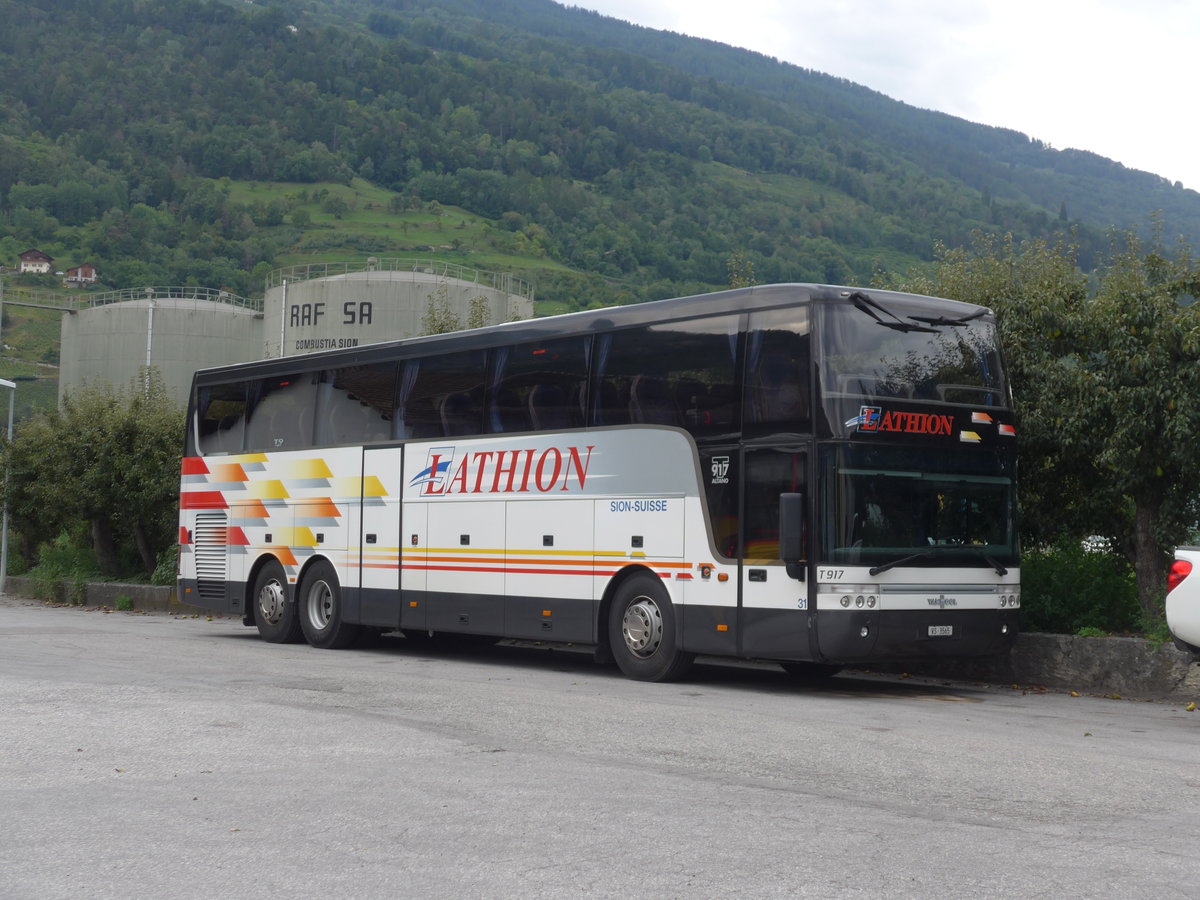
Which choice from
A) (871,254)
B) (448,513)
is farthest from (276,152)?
(448,513)

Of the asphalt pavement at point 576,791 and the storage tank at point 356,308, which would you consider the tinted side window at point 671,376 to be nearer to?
the asphalt pavement at point 576,791

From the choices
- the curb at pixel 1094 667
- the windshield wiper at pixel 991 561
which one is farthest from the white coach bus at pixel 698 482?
the curb at pixel 1094 667

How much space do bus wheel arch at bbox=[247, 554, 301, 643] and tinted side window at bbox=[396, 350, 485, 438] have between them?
343cm

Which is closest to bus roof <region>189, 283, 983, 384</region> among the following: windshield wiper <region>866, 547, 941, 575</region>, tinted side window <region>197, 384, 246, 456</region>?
tinted side window <region>197, 384, 246, 456</region>

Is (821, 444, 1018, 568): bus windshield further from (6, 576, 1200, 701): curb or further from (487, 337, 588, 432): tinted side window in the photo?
(487, 337, 588, 432): tinted side window

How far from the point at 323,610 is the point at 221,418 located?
3.67 meters

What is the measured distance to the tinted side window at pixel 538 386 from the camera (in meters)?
15.4

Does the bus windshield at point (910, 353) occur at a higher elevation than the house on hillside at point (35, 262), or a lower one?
lower

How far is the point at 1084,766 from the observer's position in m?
8.99

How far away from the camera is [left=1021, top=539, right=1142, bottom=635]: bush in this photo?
15.5m

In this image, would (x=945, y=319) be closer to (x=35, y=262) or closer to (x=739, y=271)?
(x=739, y=271)

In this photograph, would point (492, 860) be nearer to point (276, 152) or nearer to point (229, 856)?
point (229, 856)

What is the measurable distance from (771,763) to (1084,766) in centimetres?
192

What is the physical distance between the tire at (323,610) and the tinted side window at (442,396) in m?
2.54
